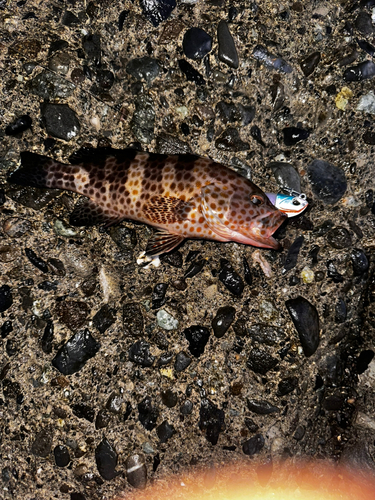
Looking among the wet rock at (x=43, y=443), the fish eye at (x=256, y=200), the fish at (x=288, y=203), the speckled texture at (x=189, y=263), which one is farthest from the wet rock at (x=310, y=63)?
the wet rock at (x=43, y=443)

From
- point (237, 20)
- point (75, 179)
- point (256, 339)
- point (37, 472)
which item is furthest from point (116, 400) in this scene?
point (237, 20)

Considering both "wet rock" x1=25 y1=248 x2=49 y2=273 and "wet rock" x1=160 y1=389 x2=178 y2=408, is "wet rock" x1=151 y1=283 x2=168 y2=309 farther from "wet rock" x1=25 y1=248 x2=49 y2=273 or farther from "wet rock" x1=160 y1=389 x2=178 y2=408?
"wet rock" x1=25 y1=248 x2=49 y2=273

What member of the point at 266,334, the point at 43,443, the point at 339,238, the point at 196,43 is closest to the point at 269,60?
the point at 196,43

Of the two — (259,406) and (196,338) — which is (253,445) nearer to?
(259,406)

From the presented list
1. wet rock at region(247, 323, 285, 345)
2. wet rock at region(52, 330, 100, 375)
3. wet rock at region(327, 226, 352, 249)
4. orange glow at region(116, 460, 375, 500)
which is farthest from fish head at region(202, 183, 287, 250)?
orange glow at region(116, 460, 375, 500)

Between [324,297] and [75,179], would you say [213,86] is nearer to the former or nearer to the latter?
[75,179]
